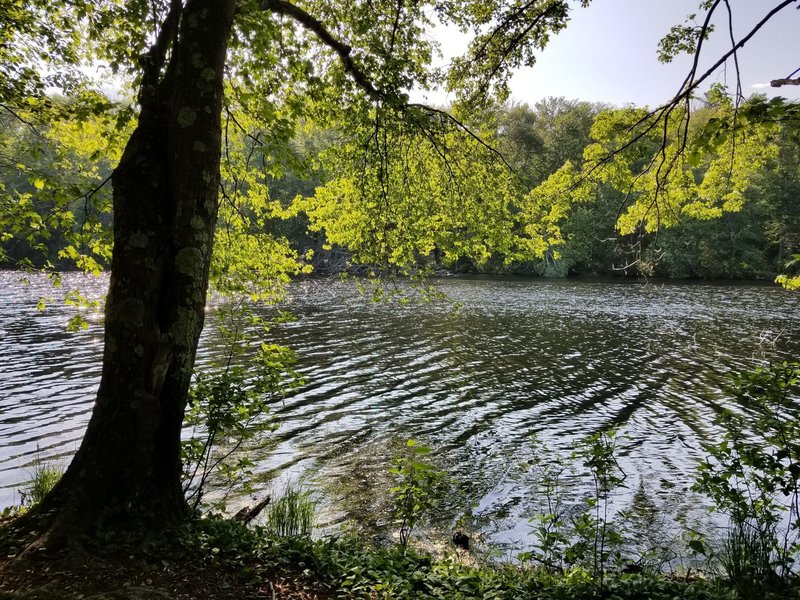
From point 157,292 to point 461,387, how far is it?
503 inches

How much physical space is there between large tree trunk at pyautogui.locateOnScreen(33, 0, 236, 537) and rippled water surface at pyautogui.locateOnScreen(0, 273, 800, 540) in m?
4.37

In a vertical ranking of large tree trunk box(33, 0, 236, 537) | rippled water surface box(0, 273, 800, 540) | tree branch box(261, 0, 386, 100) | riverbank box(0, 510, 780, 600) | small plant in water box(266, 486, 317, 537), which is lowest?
rippled water surface box(0, 273, 800, 540)

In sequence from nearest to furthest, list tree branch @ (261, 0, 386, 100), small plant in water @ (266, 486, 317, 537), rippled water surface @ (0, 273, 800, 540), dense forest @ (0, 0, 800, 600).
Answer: dense forest @ (0, 0, 800, 600) < tree branch @ (261, 0, 386, 100) < small plant in water @ (266, 486, 317, 537) < rippled water surface @ (0, 273, 800, 540)

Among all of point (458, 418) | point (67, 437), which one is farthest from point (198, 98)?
point (458, 418)

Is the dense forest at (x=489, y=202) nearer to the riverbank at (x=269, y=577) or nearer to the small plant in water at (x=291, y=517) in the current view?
the riverbank at (x=269, y=577)

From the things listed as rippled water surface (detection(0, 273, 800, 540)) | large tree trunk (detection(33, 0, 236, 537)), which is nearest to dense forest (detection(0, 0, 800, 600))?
large tree trunk (detection(33, 0, 236, 537))

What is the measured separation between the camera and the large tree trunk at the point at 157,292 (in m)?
4.21

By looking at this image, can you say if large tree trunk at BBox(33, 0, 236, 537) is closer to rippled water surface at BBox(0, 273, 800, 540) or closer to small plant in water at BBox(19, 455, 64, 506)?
small plant in water at BBox(19, 455, 64, 506)

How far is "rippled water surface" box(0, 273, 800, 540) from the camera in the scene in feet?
32.8

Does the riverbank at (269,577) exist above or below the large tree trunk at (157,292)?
below

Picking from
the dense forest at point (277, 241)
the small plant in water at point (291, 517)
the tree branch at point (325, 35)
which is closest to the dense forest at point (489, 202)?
the dense forest at point (277, 241)

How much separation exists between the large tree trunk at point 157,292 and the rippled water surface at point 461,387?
4.37 m

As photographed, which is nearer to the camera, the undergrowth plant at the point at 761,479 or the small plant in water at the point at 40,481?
the undergrowth plant at the point at 761,479

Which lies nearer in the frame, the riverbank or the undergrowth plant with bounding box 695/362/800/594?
the riverbank
